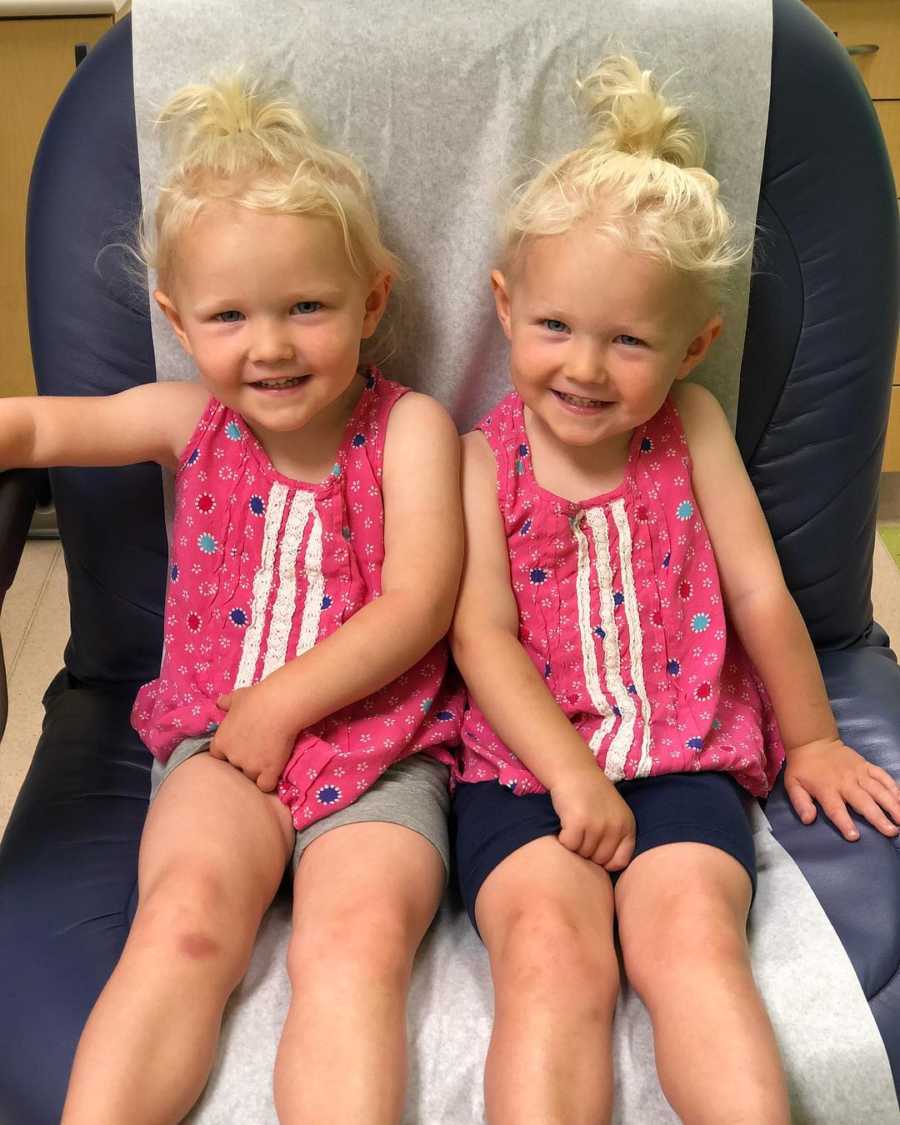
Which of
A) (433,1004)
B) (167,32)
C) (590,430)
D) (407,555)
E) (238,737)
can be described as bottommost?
(433,1004)

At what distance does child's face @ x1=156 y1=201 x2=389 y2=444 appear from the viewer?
3.34 ft

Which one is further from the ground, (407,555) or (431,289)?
(431,289)

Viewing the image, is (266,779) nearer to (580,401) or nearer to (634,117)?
(580,401)

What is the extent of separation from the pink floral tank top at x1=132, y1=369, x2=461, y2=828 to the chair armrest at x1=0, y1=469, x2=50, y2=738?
14 cm

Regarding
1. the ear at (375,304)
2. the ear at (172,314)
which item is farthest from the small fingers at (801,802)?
the ear at (172,314)

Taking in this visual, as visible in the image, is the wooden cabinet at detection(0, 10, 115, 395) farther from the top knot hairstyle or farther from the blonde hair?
the blonde hair

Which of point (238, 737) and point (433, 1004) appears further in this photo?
point (238, 737)

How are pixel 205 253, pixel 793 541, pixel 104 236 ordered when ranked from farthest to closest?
pixel 793 541 < pixel 104 236 < pixel 205 253

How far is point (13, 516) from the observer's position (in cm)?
110

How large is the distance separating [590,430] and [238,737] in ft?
1.33

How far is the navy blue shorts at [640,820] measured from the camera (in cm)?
101

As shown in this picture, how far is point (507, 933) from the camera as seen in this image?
944 millimetres

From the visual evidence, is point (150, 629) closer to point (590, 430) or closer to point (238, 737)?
point (238, 737)

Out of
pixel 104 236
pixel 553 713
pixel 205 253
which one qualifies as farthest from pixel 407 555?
pixel 104 236
